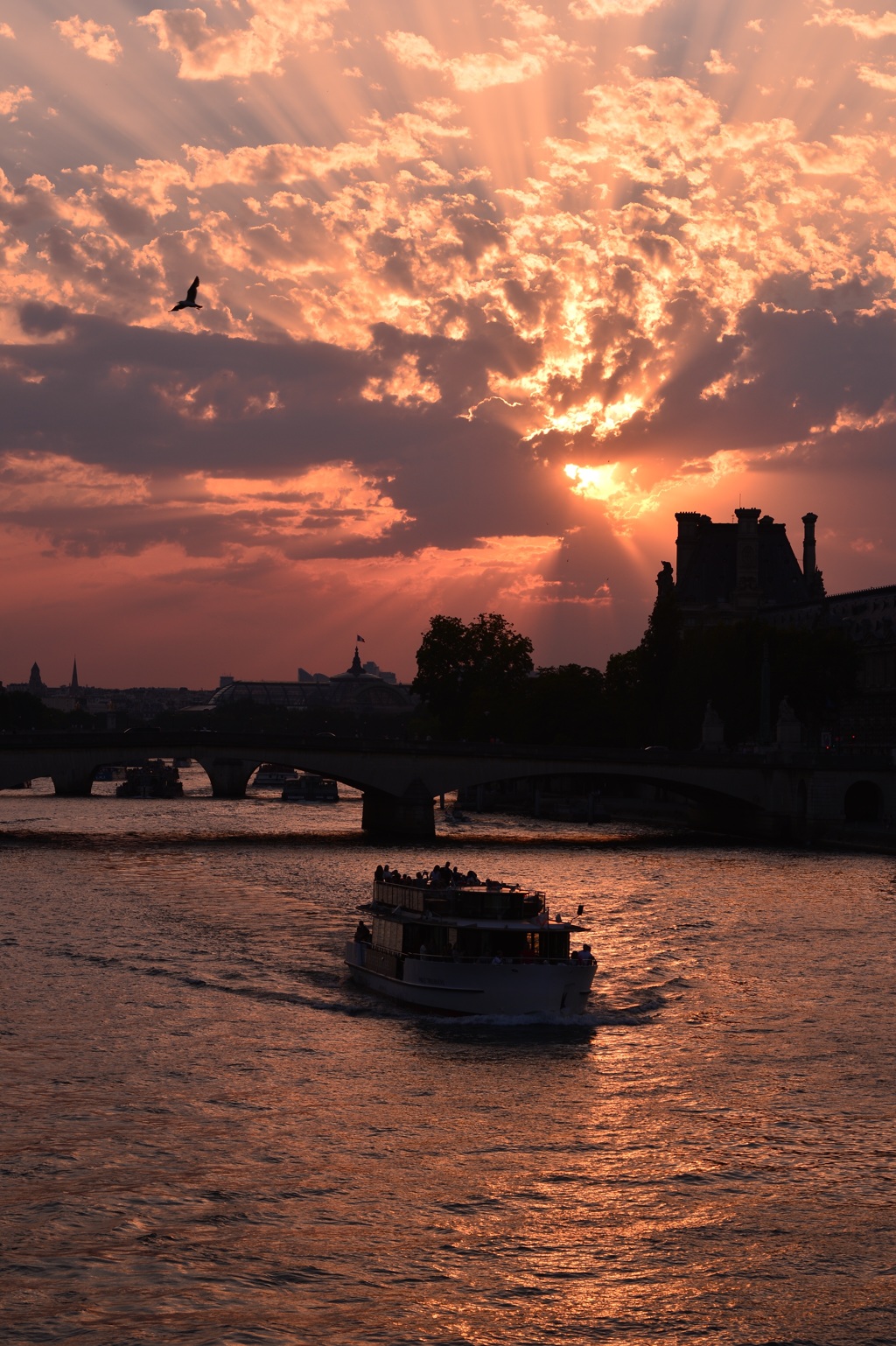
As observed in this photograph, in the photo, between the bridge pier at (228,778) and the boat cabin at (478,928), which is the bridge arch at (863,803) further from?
the bridge pier at (228,778)

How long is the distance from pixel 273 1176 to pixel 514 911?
15.3 meters

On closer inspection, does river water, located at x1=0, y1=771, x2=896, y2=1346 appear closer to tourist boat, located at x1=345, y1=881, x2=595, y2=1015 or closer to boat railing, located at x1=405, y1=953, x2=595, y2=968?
tourist boat, located at x1=345, y1=881, x2=595, y2=1015

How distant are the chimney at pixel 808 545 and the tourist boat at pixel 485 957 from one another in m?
119

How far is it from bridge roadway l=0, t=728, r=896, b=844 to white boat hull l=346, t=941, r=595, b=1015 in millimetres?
54684

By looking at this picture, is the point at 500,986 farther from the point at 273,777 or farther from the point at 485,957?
the point at 273,777

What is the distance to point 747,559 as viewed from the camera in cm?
15162

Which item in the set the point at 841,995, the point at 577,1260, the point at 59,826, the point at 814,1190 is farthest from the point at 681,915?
the point at 59,826

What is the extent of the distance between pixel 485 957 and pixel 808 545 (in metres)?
124

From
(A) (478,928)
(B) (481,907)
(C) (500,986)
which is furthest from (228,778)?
(C) (500,986)

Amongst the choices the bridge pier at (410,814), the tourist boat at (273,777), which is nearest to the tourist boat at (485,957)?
the bridge pier at (410,814)

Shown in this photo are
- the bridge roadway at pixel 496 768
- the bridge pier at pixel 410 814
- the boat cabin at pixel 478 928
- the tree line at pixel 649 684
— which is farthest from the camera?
the tree line at pixel 649 684

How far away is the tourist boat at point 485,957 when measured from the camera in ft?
129

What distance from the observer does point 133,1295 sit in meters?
21.3

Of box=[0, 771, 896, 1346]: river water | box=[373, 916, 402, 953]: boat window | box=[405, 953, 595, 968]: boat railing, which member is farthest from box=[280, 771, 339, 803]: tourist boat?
box=[405, 953, 595, 968]: boat railing
